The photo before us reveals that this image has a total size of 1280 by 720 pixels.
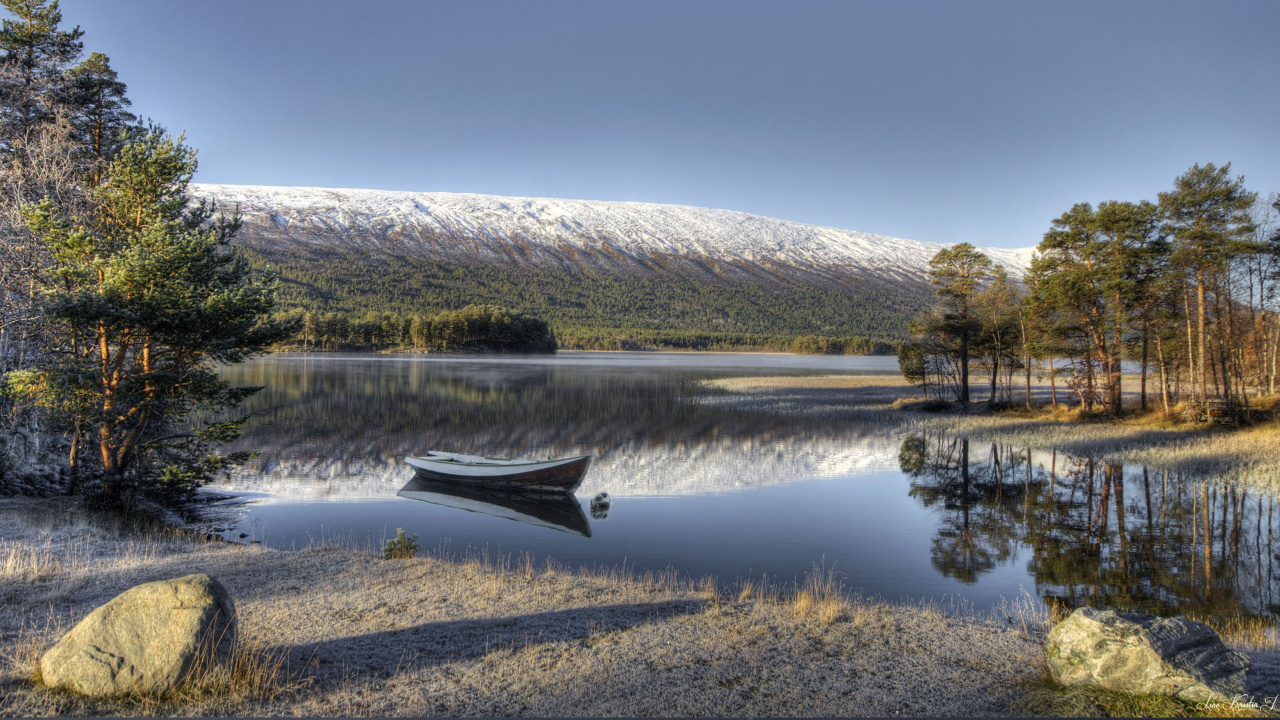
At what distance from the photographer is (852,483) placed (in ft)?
70.0

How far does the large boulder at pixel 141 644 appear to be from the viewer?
5582 millimetres

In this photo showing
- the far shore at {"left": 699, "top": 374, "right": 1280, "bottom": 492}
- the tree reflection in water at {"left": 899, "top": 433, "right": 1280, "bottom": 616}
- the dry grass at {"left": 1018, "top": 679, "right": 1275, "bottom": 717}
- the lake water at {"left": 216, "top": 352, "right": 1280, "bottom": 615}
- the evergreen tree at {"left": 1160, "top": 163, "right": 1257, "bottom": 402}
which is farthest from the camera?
the evergreen tree at {"left": 1160, "top": 163, "right": 1257, "bottom": 402}

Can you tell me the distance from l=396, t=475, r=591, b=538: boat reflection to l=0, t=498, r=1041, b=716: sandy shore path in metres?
4.90

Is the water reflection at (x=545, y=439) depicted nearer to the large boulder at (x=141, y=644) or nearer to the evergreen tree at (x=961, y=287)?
the evergreen tree at (x=961, y=287)

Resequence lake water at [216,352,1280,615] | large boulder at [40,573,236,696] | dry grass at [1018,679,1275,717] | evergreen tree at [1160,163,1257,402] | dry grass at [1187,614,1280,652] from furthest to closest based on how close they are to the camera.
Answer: evergreen tree at [1160,163,1257,402]
lake water at [216,352,1280,615]
dry grass at [1187,614,1280,652]
large boulder at [40,573,236,696]
dry grass at [1018,679,1275,717]

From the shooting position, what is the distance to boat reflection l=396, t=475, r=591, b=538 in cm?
1606

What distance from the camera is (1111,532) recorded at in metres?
14.5

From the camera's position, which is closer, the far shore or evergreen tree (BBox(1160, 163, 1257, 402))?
the far shore

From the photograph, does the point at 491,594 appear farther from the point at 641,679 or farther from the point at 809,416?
the point at 809,416

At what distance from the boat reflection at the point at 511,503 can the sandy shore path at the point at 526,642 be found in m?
4.90

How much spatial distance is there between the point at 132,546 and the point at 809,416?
110 ft

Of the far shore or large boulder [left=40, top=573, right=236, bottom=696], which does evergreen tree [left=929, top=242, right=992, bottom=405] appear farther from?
large boulder [left=40, top=573, right=236, bottom=696]

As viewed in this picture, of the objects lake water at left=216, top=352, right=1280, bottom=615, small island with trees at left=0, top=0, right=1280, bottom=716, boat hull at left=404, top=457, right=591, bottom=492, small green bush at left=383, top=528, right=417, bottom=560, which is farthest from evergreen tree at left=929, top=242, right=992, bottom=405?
small green bush at left=383, top=528, right=417, bottom=560

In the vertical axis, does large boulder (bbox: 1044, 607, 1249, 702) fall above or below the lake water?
above
